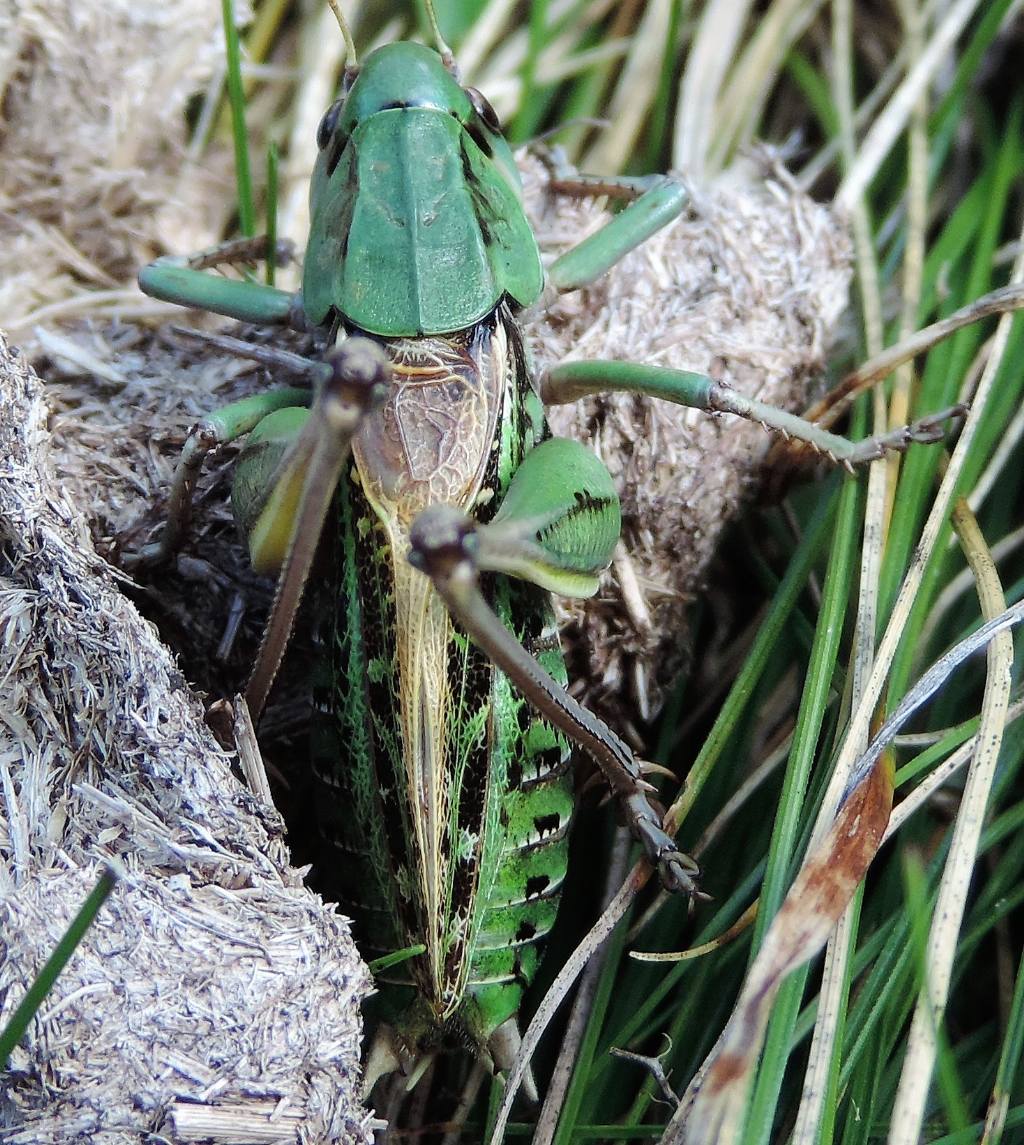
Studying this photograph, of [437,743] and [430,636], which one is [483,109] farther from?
[437,743]

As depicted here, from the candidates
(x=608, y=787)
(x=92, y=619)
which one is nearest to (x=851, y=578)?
(x=608, y=787)

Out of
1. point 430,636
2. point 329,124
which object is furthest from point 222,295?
point 430,636

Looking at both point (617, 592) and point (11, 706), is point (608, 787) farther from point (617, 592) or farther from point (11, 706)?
point (11, 706)

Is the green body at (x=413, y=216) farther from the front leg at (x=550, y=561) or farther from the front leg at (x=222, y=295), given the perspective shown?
the front leg at (x=550, y=561)

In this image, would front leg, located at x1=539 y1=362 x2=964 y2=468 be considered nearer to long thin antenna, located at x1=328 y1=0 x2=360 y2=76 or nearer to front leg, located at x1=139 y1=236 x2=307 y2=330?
front leg, located at x1=139 y1=236 x2=307 y2=330

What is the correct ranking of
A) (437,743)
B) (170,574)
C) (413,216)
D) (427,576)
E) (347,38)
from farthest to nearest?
1. (347,38)
2. (170,574)
3. (413,216)
4. (437,743)
5. (427,576)

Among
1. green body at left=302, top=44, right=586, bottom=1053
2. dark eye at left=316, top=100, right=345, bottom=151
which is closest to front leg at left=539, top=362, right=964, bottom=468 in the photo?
green body at left=302, top=44, right=586, bottom=1053
